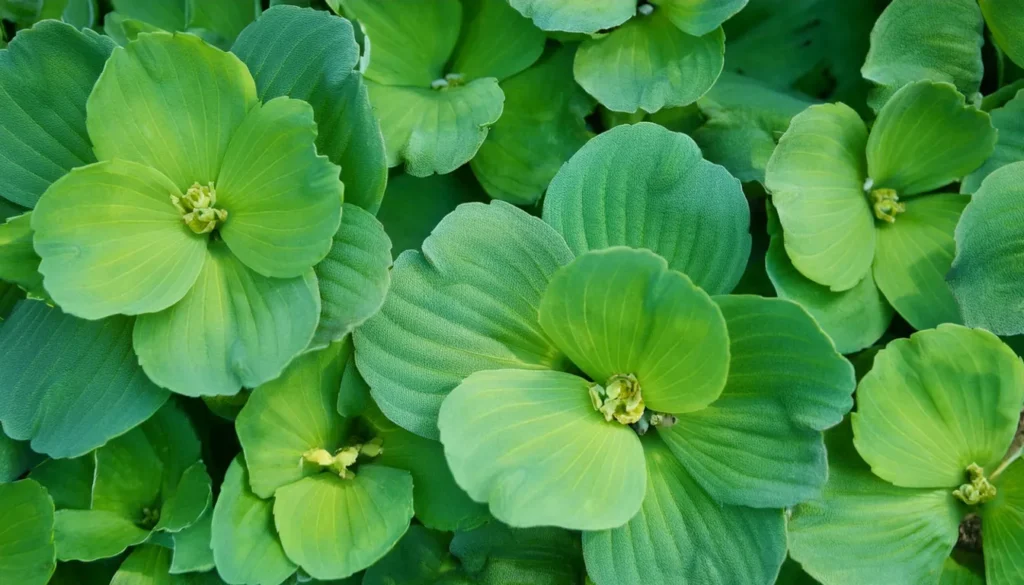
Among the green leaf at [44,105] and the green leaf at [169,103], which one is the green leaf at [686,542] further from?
the green leaf at [44,105]

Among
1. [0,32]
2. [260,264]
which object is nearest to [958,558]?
[260,264]

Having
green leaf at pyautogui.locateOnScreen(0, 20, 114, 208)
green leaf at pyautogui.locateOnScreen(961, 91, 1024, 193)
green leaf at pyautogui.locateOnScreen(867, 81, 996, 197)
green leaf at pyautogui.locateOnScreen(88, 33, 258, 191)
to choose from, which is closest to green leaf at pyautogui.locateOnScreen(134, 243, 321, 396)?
green leaf at pyautogui.locateOnScreen(88, 33, 258, 191)

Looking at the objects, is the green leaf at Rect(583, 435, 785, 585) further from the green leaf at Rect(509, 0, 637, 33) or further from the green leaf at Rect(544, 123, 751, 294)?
the green leaf at Rect(509, 0, 637, 33)


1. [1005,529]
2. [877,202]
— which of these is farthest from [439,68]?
[1005,529]

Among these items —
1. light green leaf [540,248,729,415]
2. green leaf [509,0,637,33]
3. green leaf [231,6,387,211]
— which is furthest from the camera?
green leaf [509,0,637,33]

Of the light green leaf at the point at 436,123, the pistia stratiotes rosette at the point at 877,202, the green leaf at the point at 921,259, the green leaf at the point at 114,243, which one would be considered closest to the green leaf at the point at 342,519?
the green leaf at the point at 114,243

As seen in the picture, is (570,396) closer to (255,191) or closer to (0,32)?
(255,191)

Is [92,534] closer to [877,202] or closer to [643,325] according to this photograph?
[643,325]
